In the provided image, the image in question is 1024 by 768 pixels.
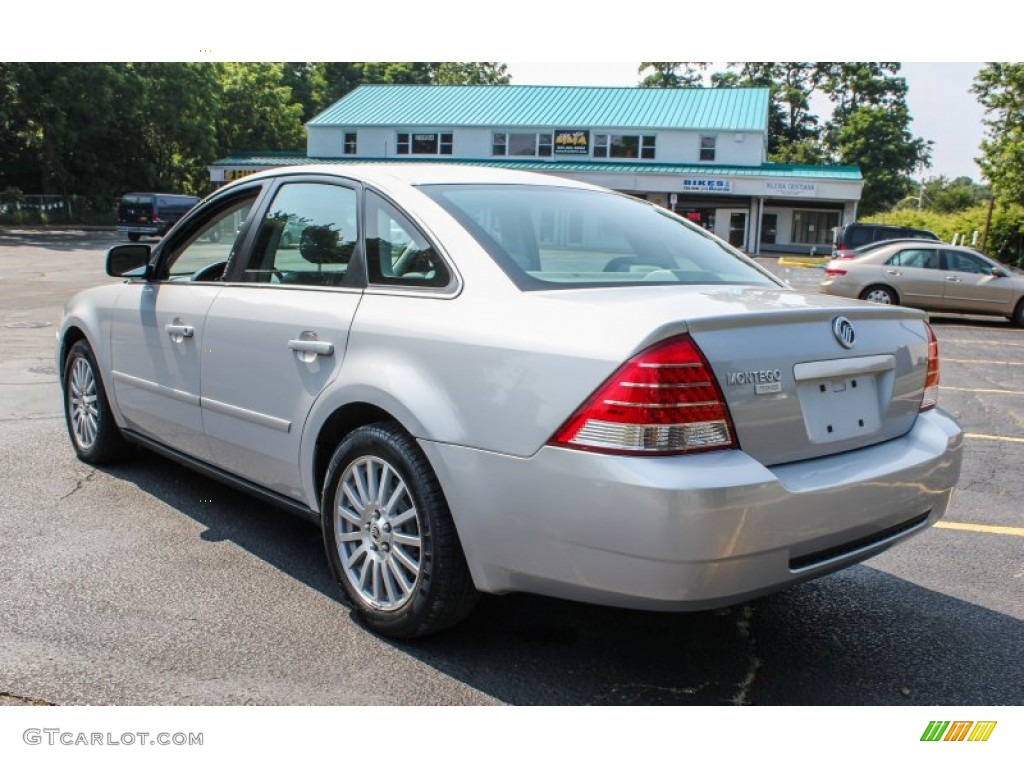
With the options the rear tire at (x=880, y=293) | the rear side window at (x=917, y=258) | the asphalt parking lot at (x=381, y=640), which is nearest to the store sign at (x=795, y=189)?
the rear side window at (x=917, y=258)

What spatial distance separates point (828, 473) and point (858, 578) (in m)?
1.47

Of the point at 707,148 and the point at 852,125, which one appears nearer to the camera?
the point at 707,148

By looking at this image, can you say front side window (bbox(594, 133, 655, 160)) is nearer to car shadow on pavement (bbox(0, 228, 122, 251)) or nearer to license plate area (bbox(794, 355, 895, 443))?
car shadow on pavement (bbox(0, 228, 122, 251))

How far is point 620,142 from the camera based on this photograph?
48.1 m

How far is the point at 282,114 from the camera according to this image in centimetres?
6638

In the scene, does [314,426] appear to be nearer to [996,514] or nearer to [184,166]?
[996,514]

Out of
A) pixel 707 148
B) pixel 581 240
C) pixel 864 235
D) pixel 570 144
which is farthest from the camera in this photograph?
pixel 570 144

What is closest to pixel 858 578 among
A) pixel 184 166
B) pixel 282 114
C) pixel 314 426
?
pixel 314 426

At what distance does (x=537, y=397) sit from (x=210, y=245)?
2.51 m

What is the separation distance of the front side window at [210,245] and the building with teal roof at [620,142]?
41757 millimetres

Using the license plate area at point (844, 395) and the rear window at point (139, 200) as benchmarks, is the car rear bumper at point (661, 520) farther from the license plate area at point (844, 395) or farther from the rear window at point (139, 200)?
the rear window at point (139, 200)

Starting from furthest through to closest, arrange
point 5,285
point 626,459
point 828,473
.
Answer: point 5,285
point 828,473
point 626,459

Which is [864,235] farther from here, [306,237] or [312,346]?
[312,346]

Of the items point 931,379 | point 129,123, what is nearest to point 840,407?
point 931,379
